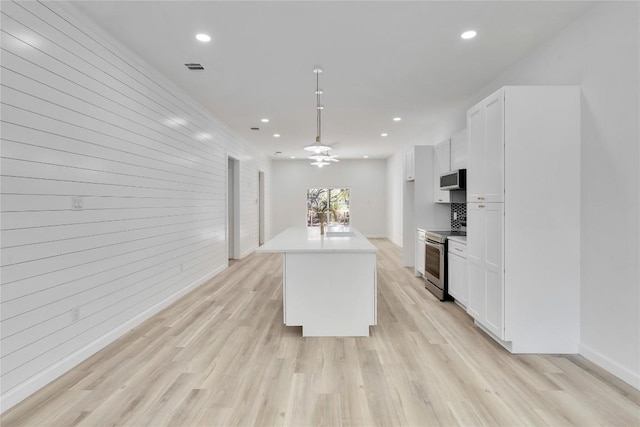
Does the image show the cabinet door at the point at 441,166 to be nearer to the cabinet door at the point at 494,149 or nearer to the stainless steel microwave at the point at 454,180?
the stainless steel microwave at the point at 454,180

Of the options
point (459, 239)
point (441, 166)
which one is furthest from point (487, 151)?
point (441, 166)

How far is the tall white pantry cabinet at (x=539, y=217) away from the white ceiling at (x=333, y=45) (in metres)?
0.70

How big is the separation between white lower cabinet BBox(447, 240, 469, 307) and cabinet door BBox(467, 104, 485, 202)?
2.64 feet

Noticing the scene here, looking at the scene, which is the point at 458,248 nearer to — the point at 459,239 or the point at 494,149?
the point at 459,239

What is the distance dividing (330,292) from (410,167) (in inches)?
154

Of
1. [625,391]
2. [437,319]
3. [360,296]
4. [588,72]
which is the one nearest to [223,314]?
[360,296]

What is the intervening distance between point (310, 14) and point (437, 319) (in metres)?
3.29

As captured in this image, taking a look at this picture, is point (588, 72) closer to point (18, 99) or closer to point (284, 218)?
point (18, 99)

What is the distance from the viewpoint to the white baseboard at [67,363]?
2.03 meters

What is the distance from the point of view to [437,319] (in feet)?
11.6

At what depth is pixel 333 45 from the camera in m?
3.08

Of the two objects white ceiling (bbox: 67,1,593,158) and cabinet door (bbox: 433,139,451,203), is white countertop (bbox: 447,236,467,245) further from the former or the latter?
white ceiling (bbox: 67,1,593,158)

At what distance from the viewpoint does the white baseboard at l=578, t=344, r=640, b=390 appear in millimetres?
2201

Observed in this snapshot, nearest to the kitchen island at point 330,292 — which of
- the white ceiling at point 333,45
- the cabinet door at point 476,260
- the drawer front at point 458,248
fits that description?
the cabinet door at point 476,260
